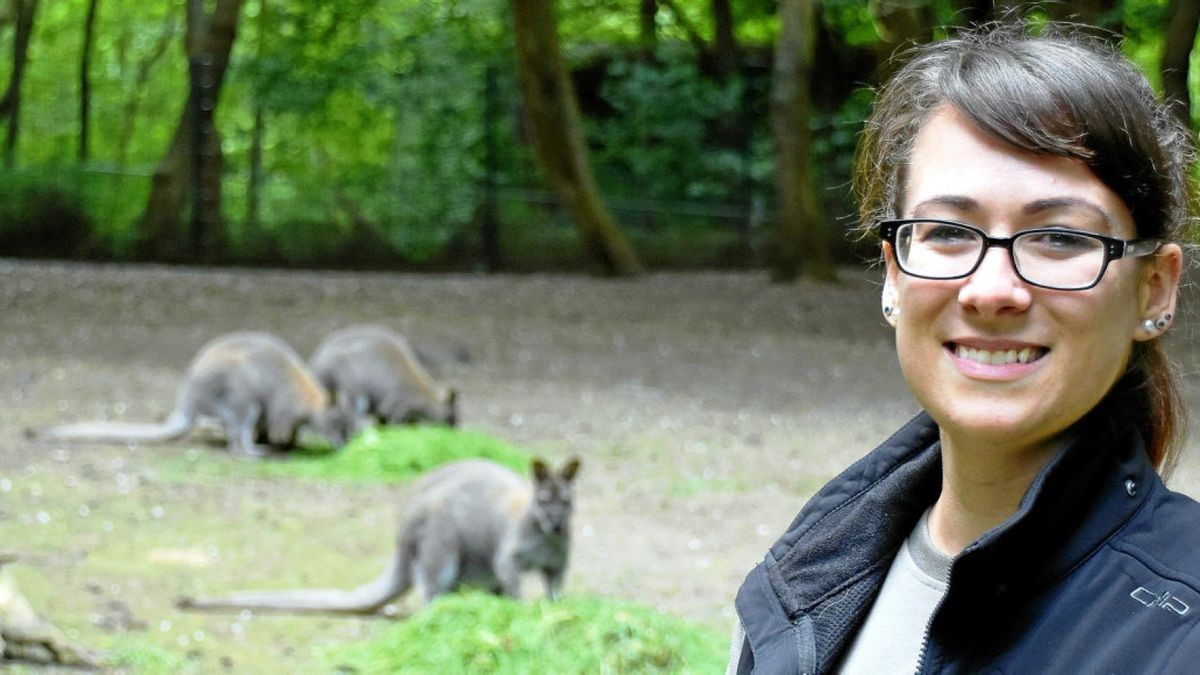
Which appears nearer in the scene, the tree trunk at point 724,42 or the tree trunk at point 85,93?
the tree trunk at point 85,93

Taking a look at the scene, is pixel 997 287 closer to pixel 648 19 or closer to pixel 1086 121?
pixel 1086 121

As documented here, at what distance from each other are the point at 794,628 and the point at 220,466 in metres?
7.42

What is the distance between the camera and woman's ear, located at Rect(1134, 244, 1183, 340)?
1.48m

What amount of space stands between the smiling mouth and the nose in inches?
1.5

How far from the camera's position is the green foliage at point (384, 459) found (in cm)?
840

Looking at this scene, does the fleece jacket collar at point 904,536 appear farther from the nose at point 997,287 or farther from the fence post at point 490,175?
the fence post at point 490,175

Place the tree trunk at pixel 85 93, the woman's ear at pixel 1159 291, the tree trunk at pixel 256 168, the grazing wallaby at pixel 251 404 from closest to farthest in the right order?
the woman's ear at pixel 1159 291 → the grazing wallaby at pixel 251 404 → the tree trunk at pixel 256 168 → the tree trunk at pixel 85 93

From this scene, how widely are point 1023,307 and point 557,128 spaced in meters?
13.7

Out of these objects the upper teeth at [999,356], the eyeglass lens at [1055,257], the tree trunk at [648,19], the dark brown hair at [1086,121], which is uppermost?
the tree trunk at [648,19]

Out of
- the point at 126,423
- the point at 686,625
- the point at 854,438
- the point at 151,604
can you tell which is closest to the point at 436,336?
the point at 126,423

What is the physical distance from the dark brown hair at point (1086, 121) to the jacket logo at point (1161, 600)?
26 cm

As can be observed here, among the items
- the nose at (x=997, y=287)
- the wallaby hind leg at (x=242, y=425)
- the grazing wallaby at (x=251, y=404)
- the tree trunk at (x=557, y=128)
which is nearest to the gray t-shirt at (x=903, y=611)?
the nose at (x=997, y=287)

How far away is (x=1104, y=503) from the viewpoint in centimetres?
138

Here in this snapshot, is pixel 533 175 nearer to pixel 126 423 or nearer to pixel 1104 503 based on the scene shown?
pixel 126 423
